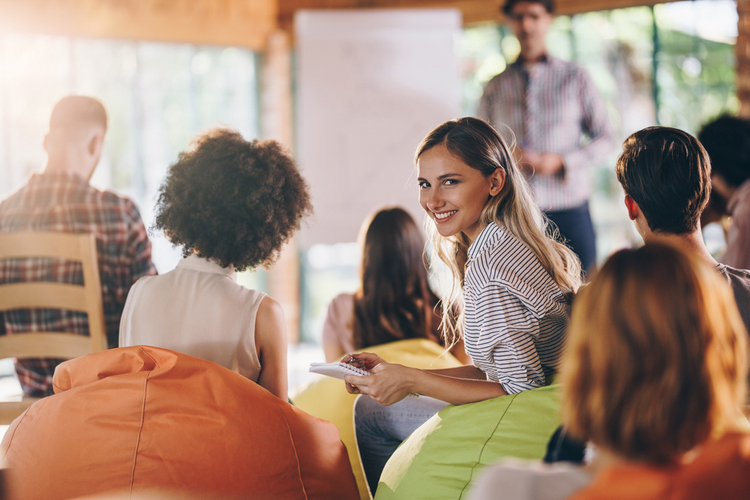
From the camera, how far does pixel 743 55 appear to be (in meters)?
3.95

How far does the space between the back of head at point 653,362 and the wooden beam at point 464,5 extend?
3870 mm

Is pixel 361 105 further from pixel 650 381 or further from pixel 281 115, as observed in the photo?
pixel 650 381

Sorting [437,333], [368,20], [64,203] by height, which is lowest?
[437,333]

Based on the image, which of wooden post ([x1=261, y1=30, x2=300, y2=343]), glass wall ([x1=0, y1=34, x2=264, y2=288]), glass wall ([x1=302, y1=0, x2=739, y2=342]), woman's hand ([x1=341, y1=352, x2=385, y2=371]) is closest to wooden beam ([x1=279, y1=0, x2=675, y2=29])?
glass wall ([x1=302, y1=0, x2=739, y2=342])

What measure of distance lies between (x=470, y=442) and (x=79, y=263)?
5.23 ft

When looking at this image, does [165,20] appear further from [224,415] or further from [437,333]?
[224,415]

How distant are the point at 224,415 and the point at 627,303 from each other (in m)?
0.82

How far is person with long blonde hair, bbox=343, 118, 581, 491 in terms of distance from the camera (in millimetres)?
1381

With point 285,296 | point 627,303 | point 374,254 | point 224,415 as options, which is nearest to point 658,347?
point 627,303

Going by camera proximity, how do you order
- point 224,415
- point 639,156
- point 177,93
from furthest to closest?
point 177,93 → point 639,156 → point 224,415

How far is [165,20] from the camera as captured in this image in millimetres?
4395

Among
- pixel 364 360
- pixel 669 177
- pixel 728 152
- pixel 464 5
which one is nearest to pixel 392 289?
pixel 364 360

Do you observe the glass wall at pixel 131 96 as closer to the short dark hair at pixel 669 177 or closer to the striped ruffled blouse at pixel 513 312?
the striped ruffled blouse at pixel 513 312

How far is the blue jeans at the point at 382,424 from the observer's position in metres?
1.78
